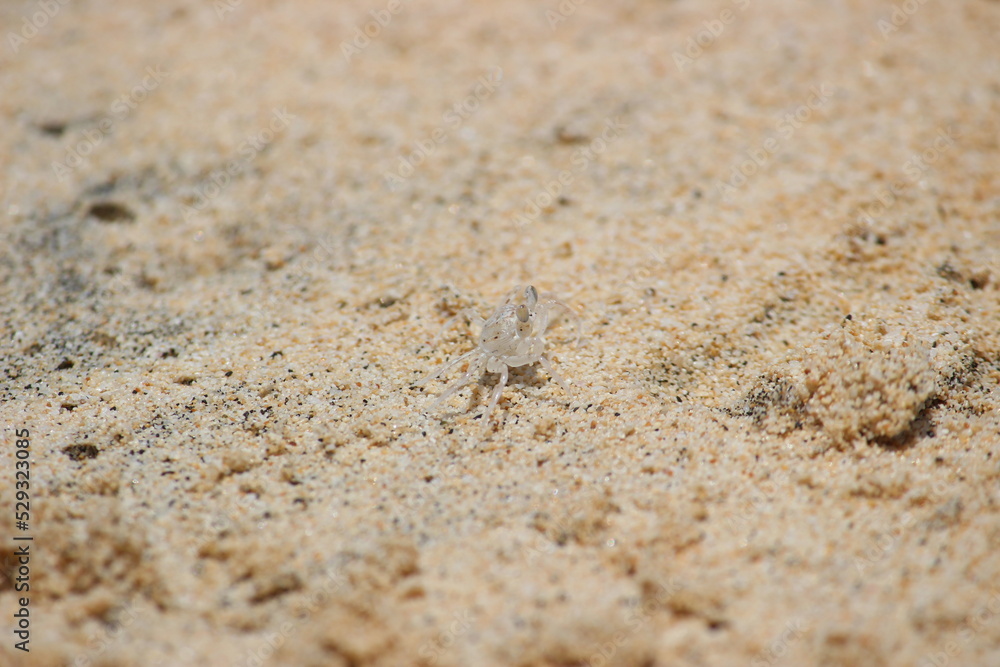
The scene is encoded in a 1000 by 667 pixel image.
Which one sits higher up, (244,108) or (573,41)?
(573,41)

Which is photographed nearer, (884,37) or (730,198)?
(730,198)

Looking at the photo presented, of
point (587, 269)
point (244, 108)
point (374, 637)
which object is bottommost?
point (374, 637)

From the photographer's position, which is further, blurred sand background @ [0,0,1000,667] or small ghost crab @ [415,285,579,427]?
small ghost crab @ [415,285,579,427]

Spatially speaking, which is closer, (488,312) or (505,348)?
(505,348)

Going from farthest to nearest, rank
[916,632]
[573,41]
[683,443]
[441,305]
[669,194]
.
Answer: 1. [573,41]
2. [669,194]
3. [441,305]
4. [683,443]
5. [916,632]

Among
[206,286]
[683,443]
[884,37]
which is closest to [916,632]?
[683,443]

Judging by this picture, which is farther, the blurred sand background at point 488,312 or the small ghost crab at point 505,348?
the small ghost crab at point 505,348

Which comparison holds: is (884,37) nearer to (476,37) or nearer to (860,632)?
(476,37)

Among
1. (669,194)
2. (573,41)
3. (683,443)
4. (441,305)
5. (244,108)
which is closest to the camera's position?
(683,443)
